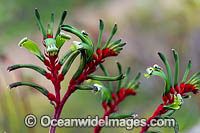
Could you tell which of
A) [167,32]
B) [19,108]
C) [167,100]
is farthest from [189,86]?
[167,32]

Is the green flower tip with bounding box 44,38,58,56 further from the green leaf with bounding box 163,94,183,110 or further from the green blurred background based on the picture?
the green blurred background

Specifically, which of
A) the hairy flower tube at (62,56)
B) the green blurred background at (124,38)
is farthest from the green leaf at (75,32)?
the green blurred background at (124,38)

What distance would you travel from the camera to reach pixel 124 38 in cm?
89

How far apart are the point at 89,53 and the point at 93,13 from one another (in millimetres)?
674

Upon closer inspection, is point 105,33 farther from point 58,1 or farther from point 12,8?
point 12,8

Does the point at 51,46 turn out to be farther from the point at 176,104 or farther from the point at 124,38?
the point at 124,38

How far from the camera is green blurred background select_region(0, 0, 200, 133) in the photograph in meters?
0.72

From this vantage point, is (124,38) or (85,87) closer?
(85,87)

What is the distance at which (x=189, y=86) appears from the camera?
0.94ft
